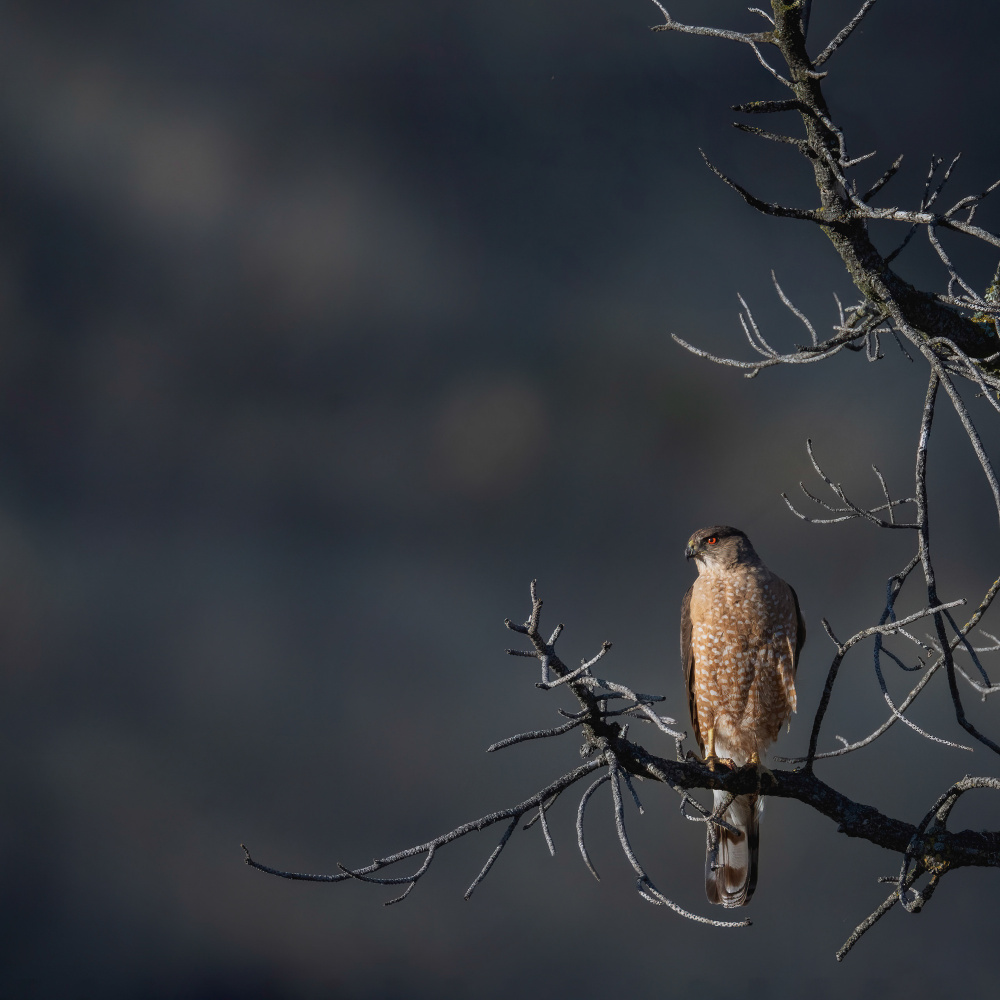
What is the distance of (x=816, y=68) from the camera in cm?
153

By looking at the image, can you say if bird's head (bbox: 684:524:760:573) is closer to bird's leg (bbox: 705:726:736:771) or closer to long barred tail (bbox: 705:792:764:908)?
bird's leg (bbox: 705:726:736:771)

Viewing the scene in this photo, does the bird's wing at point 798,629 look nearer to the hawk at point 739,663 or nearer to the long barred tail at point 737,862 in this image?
the hawk at point 739,663

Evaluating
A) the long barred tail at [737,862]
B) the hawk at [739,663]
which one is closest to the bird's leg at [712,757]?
the hawk at [739,663]

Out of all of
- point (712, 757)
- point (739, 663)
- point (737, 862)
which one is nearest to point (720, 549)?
point (739, 663)

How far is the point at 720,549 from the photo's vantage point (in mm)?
2105

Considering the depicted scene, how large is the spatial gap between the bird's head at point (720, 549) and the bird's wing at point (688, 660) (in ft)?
0.44

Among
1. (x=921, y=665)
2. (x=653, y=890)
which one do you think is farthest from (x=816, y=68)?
(x=653, y=890)

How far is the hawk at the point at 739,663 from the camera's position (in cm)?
200

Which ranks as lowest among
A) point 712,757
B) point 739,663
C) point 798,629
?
point 712,757

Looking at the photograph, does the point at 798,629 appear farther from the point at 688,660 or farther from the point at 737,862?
the point at 737,862

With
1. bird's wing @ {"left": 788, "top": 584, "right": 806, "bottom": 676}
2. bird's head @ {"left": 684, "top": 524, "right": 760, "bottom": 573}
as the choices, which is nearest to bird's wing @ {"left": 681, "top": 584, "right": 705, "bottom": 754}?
bird's head @ {"left": 684, "top": 524, "right": 760, "bottom": 573}

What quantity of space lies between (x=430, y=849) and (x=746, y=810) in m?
1.15

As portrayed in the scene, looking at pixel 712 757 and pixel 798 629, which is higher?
pixel 798 629

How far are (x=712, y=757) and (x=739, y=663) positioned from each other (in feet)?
0.77
